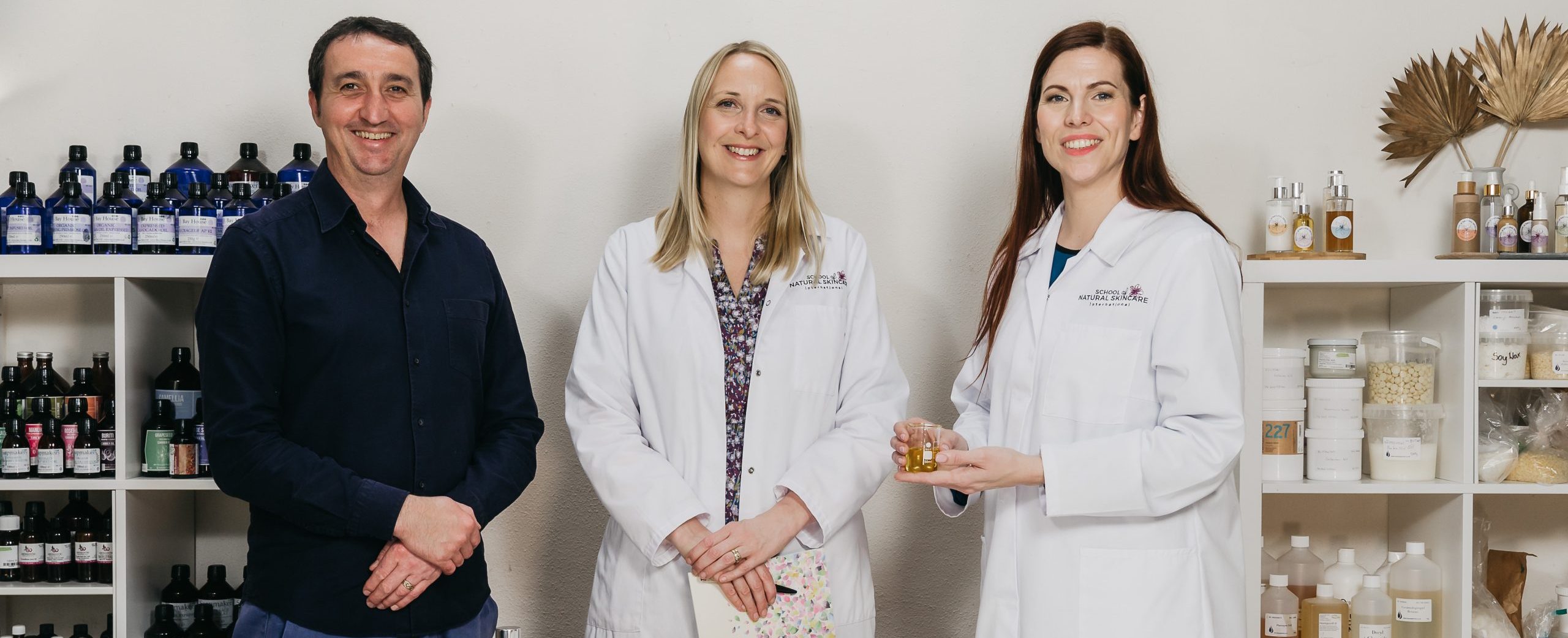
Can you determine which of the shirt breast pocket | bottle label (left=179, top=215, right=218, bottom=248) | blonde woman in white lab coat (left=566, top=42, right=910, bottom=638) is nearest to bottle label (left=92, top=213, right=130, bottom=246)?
bottle label (left=179, top=215, right=218, bottom=248)

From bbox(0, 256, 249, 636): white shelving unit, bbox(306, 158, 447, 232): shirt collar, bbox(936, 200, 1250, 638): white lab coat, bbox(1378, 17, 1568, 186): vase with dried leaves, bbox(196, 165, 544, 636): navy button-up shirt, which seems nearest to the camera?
bbox(936, 200, 1250, 638): white lab coat

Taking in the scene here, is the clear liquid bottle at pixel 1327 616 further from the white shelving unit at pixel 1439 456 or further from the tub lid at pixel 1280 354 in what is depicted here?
the tub lid at pixel 1280 354

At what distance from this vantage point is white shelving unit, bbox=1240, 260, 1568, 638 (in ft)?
7.67

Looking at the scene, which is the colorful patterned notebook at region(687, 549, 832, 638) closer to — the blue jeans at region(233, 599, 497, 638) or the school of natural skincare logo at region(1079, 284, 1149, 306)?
the blue jeans at region(233, 599, 497, 638)

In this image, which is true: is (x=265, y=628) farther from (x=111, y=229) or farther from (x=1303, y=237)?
(x=1303, y=237)

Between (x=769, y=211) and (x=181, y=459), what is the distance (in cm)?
131

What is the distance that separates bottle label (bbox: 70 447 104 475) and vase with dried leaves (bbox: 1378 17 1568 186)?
2.93m

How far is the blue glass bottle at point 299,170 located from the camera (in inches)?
93.6

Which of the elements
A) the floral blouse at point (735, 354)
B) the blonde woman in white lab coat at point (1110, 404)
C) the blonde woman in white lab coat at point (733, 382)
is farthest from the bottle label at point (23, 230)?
the blonde woman in white lab coat at point (1110, 404)

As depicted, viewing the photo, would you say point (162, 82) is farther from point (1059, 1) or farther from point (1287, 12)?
point (1287, 12)

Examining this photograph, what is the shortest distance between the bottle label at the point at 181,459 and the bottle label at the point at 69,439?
0.20 m

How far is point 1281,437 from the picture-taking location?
237 cm

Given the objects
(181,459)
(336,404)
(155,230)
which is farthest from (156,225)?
(336,404)

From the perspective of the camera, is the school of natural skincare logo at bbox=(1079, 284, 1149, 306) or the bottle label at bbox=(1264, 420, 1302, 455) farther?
the bottle label at bbox=(1264, 420, 1302, 455)
